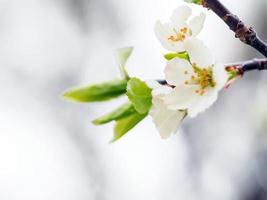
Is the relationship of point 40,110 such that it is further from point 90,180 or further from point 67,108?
point 90,180

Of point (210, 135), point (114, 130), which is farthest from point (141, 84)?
point (210, 135)

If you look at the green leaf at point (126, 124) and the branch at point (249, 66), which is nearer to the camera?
the branch at point (249, 66)

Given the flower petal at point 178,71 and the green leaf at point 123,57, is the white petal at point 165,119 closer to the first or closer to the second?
the flower petal at point 178,71

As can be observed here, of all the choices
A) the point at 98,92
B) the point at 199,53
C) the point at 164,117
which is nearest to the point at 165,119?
the point at 164,117

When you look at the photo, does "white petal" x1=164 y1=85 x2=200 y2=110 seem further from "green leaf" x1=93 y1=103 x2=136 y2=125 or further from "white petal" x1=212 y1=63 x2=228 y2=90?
A: "green leaf" x1=93 y1=103 x2=136 y2=125

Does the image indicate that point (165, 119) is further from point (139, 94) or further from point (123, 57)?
point (123, 57)

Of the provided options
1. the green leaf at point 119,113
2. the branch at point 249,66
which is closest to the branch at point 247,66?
the branch at point 249,66

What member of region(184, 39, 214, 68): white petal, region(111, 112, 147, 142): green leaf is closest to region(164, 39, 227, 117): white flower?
region(184, 39, 214, 68): white petal
